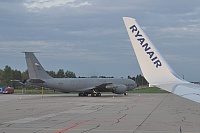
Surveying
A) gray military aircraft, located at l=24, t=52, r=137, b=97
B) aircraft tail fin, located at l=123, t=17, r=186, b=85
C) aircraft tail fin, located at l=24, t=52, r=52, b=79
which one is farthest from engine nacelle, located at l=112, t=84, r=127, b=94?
aircraft tail fin, located at l=123, t=17, r=186, b=85

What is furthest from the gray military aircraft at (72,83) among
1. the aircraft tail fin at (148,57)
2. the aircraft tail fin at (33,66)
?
the aircraft tail fin at (148,57)

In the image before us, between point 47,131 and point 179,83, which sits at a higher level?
point 179,83

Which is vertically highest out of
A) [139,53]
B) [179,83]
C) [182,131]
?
[139,53]

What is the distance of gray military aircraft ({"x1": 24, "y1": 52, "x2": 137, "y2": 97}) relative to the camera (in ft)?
159

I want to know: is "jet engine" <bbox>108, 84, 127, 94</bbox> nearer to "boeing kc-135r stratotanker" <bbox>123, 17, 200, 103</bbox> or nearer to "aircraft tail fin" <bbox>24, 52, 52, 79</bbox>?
"aircraft tail fin" <bbox>24, 52, 52, 79</bbox>

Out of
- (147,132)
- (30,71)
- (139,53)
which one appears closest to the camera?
(139,53)

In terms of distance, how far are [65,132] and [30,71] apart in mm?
34625

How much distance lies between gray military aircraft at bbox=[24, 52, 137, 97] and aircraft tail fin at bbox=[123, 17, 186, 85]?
1615 inches

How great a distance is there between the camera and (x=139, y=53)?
764 centimetres

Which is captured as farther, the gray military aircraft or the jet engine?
the jet engine

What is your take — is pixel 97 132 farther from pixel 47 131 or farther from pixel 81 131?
pixel 47 131

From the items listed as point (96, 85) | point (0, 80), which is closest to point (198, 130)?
point (96, 85)

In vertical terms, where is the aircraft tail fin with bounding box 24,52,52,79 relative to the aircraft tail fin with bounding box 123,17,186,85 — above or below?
above

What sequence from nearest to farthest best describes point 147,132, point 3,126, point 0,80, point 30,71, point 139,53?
point 139,53
point 147,132
point 3,126
point 30,71
point 0,80
